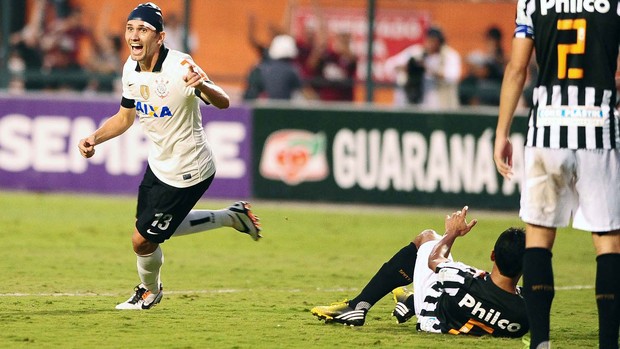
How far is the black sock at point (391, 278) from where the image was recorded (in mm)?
7914

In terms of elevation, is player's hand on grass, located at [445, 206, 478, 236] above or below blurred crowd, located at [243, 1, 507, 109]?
below

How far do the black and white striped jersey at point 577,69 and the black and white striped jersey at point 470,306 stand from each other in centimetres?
141

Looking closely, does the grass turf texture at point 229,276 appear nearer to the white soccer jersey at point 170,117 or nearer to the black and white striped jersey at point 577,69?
the white soccer jersey at point 170,117

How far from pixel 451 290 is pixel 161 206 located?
223cm

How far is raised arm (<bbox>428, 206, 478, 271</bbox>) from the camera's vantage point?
306 inches

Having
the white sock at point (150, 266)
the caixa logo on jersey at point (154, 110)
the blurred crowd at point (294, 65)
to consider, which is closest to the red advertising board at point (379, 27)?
the blurred crowd at point (294, 65)

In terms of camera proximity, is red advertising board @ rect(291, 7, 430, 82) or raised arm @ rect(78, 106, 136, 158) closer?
raised arm @ rect(78, 106, 136, 158)

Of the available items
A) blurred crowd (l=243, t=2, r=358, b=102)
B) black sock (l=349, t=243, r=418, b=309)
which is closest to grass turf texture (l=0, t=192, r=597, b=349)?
black sock (l=349, t=243, r=418, b=309)

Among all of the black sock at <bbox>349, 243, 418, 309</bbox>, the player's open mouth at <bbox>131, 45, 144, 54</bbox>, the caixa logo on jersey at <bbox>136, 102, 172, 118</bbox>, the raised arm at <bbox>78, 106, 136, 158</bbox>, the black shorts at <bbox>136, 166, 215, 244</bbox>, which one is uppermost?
the player's open mouth at <bbox>131, 45, 144, 54</bbox>

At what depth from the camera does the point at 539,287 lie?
21.4 ft

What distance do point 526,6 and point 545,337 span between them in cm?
178

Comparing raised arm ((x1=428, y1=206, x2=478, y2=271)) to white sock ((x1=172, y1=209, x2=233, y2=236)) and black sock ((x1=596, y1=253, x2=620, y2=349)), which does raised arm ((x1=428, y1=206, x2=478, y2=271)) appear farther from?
white sock ((x1=172, y1=209, x2=233, y2=236))

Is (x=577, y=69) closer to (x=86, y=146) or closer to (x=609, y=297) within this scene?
(x=609, y=297)

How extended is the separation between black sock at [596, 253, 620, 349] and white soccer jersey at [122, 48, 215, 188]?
132 inches
